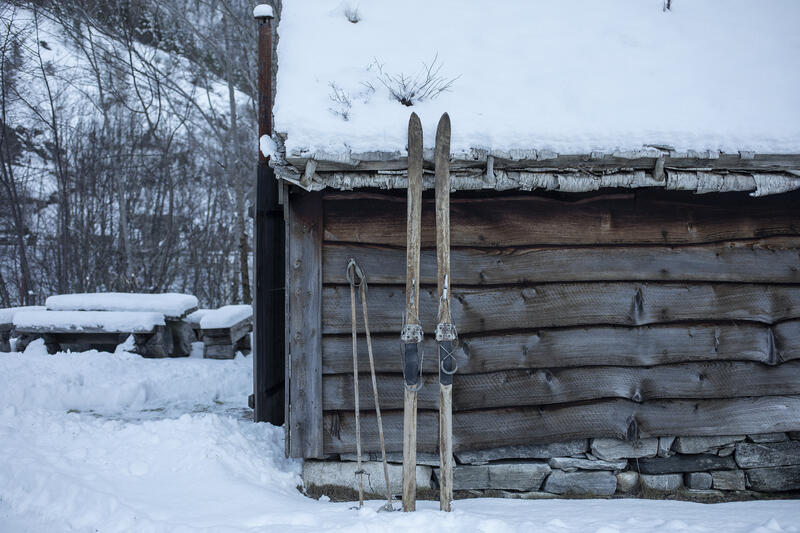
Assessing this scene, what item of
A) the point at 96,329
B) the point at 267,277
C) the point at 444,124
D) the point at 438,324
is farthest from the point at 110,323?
the point at 444,124

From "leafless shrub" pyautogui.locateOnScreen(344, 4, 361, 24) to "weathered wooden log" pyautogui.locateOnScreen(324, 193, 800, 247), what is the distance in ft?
5.90

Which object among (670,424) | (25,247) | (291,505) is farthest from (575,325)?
(25,247)

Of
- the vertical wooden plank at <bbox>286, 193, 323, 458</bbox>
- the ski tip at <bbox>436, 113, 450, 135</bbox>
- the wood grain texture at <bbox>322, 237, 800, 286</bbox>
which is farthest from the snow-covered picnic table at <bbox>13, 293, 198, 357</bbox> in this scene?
the ski tip at <bbox>436, 113, 450, 135</bbox>

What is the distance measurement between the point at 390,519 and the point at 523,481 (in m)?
1.24

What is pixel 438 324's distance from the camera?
118 inches

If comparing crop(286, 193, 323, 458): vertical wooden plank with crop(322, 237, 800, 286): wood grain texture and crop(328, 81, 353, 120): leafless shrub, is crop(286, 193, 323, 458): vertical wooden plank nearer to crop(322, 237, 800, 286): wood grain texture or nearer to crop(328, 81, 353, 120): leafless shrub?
crop(322, 237, 800, 286): wood grain texture

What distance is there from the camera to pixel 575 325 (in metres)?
3.61

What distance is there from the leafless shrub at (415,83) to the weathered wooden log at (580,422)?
6.58 feet

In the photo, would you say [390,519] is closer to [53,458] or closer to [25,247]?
[53,458]

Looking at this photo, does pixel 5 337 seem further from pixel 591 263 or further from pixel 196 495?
pixel 591 263

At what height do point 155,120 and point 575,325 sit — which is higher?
point 155,120

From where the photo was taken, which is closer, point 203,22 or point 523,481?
point 523,481

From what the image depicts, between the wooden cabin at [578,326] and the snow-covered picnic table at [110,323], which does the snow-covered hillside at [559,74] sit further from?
the snow-covered picnic table at [110,323]

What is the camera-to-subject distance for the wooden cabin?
11.4 feet
